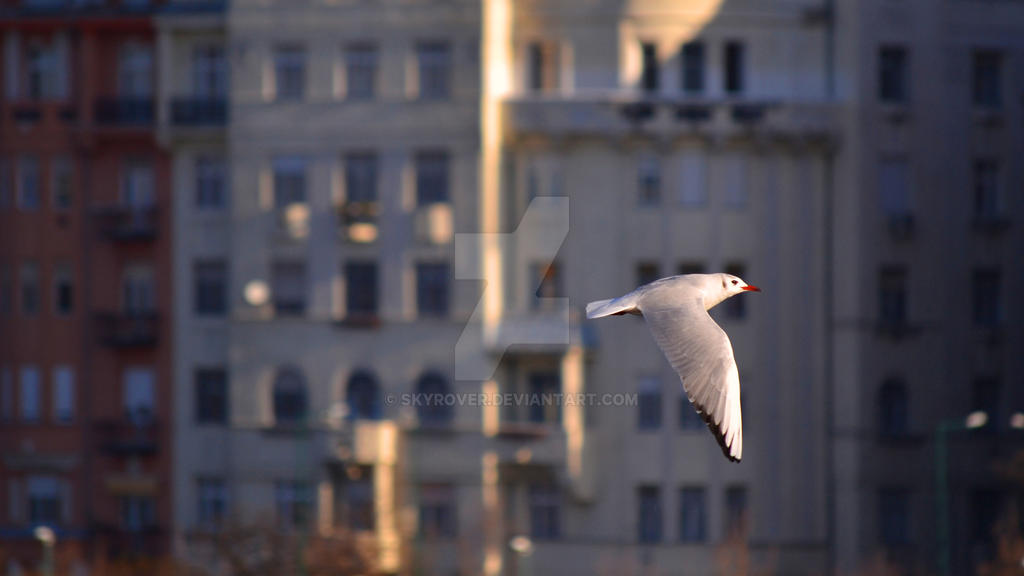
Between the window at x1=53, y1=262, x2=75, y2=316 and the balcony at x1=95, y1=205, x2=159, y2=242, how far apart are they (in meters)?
1.69

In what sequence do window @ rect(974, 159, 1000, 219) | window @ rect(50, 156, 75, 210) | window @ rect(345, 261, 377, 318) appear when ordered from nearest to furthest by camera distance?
window @ rect(345, 261, 377, 318)
window @ rect(974, 159, 1000, 219)
window @ rect(50, 156, 75, 210)

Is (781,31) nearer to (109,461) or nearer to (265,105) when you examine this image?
(265,105)

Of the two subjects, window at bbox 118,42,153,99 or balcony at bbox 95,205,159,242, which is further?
window at bbox 118,42,153,99

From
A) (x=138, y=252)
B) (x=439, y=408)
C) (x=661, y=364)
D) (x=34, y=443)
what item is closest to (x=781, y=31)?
(x=661, y=364)

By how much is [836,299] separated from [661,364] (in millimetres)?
5000

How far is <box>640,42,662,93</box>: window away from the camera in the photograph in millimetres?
55906

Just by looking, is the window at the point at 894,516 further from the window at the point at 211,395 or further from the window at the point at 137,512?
the window at the point at 137,512

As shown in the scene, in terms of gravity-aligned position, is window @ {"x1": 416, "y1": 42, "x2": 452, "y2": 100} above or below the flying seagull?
above

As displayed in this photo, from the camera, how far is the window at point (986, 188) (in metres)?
57.6

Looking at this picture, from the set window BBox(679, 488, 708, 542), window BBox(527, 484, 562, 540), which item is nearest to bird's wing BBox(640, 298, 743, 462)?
window BBox(527, 484, 562, 540)

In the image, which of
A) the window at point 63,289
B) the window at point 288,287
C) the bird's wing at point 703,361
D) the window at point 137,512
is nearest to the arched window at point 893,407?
the window at point 288,287

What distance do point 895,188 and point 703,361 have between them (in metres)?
40.8

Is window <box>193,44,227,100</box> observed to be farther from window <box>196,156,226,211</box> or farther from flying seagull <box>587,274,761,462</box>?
flying seagull <box>587,274,761,462</box>

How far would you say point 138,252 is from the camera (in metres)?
60.2
